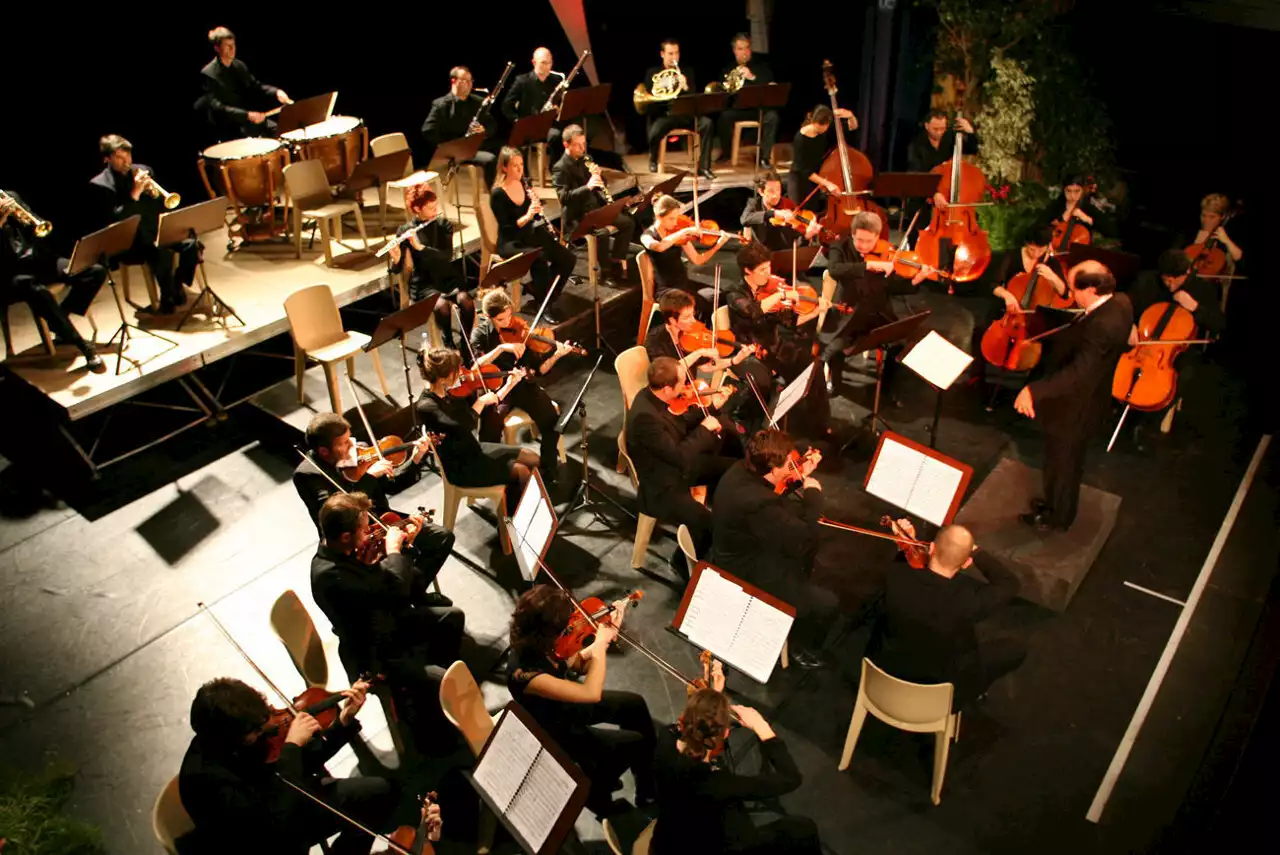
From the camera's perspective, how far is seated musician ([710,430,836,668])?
154 inches

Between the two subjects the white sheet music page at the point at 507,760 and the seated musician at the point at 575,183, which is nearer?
the white sheet music page at the point at 507,760

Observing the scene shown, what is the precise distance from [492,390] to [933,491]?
8.00 ft

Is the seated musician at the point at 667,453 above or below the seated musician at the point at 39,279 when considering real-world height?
below

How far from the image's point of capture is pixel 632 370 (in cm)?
514

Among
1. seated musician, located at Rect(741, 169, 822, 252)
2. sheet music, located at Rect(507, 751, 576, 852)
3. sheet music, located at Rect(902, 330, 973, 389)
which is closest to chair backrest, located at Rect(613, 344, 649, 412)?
sheet music, located at Rect(902, 330, 973, 389)

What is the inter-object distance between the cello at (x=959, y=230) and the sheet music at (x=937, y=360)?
7.06 feet

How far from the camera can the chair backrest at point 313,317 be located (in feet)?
18.5

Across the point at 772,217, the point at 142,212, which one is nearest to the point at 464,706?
the point at 772,217

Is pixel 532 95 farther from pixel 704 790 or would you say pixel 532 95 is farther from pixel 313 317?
pixel 704 790

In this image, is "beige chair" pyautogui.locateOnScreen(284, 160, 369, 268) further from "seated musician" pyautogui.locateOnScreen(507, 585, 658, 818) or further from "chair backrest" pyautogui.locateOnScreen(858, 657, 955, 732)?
"chair backrest" pyautogui.locateOnScreen(858, 657, 955, 732)

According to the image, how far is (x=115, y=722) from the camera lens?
13.9 feet

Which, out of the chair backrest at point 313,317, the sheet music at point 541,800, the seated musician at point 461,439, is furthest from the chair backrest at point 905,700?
the chair backrest at point 313,317

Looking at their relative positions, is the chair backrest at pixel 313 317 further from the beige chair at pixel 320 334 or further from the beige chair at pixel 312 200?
the beige chair at pixel 312 200

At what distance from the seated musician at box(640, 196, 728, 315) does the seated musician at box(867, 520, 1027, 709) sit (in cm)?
318
